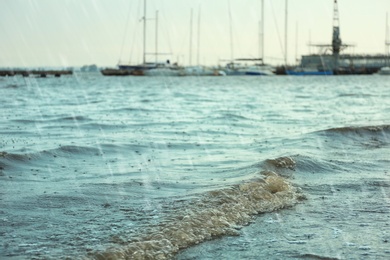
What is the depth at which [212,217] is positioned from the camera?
6062 millimetres

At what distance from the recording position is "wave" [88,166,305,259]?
16.3 feet

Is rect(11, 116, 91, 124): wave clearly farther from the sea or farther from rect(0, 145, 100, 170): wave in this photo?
rect(0, 145, 100, 170): wave

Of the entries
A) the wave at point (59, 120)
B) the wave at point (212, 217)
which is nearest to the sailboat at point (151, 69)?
the wave at point (59, 120)

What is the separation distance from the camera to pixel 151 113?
23.3 meters

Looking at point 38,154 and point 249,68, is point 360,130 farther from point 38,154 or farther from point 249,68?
point 249,68

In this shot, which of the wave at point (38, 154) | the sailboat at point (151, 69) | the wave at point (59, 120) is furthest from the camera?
the sailboat at point (151, 69)

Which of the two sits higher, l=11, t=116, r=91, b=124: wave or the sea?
the sea

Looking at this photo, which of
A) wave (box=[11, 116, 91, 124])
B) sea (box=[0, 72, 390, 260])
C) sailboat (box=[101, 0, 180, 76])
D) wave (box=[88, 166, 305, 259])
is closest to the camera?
wave (box=[88, 166, 305, 259])

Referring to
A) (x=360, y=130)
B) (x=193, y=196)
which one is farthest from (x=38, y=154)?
(x=360, y=130)

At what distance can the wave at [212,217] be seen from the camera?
498cm

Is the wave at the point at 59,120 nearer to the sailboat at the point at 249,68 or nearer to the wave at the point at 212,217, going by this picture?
the wave at the point at 212,217

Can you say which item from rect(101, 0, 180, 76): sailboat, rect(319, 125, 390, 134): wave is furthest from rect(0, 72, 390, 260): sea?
rect(101, 0, 180, 76): sailboat

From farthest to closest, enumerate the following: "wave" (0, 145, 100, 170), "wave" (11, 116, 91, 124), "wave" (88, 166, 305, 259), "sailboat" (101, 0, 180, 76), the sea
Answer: "sailboat" (101, 0, 180, 76)
"wave" (11, 116, 91, 124)
"wave" (0, 145, 100, 170)
the sea
"wave" (88, 166, 305, 259)

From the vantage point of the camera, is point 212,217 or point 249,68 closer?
point 212,217
